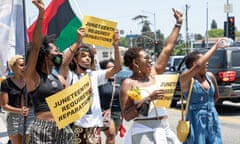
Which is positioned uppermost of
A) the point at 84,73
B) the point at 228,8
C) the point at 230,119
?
the point at 228,8

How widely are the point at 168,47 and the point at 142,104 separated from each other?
89 centimetres

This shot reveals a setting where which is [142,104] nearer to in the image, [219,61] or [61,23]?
[61,23]

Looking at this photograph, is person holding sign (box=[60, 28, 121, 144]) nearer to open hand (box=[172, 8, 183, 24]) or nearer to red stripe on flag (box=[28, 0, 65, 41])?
open hand (box=[172, 8, 183, 24])

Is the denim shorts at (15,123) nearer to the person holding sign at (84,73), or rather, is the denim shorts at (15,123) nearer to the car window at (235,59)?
the person holding sign at (84,73)

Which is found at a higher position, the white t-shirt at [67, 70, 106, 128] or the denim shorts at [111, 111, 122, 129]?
the white t-shirt at [67, 70, 106, 128]

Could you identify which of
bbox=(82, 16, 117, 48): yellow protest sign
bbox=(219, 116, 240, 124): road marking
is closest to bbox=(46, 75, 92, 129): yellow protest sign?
bbox=(82, 16, 117, 48): yellow protest sign

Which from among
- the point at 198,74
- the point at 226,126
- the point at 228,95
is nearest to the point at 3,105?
the point at 198,74

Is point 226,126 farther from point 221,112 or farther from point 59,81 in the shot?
point 59,81

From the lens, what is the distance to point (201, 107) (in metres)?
5.80

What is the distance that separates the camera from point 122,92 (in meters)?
4.59

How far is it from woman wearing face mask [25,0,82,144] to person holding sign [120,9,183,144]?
60 cm

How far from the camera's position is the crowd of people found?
4.45m

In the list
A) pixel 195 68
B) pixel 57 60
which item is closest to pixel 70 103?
pixel 57 60

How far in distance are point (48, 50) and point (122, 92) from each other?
77 cm
